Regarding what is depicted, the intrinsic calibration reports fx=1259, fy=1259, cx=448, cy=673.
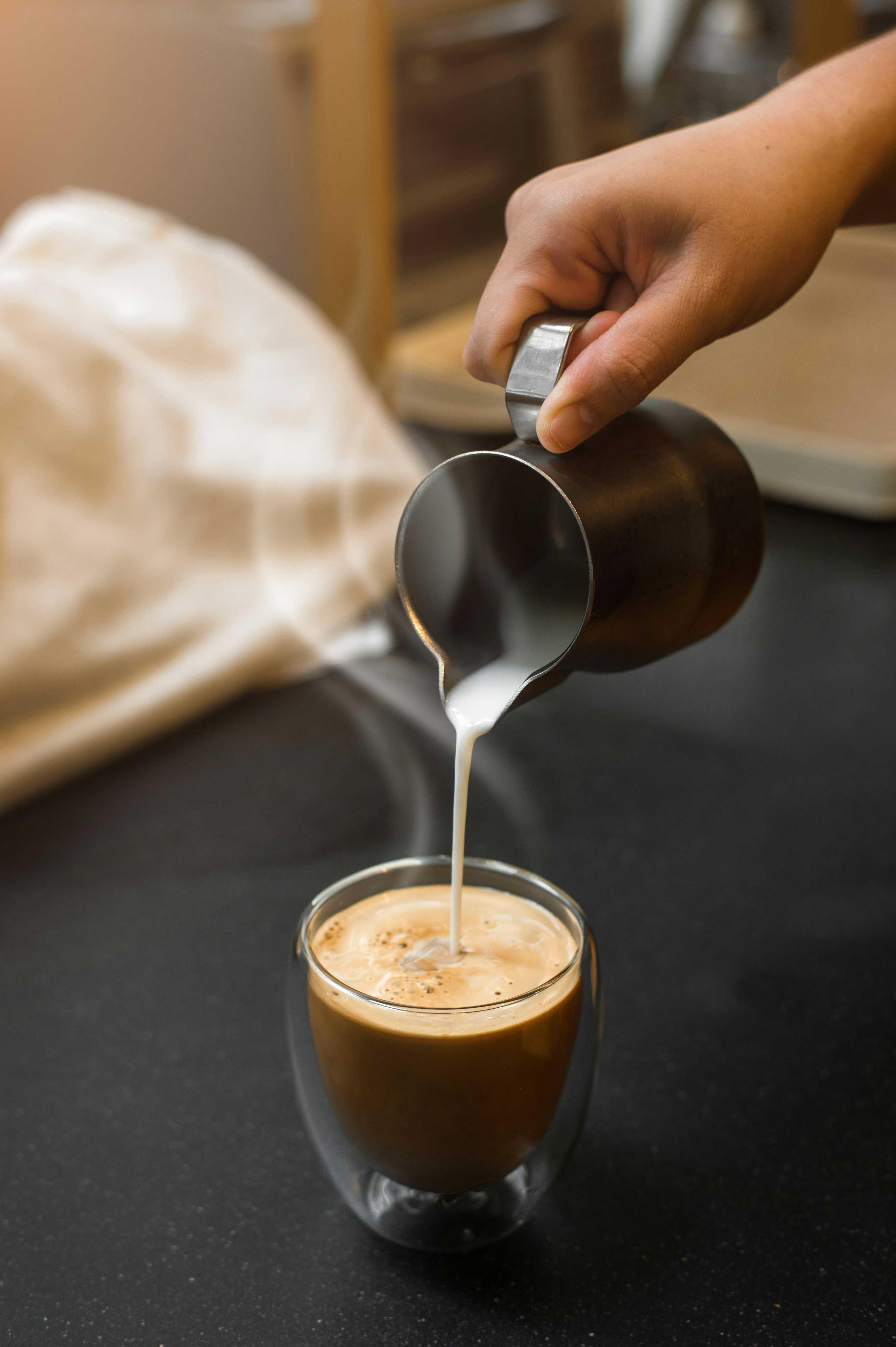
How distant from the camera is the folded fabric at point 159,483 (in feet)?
2.92

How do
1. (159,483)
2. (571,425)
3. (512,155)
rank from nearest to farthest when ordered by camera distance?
1. (571,425)
2. (159,483)
3. (512,155)

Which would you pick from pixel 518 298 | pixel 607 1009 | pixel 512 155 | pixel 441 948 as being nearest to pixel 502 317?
pixel 518 298

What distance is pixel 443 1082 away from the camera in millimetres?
452

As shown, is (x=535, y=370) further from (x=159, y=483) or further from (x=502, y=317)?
(x=159, y=483)

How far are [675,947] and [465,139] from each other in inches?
36.6

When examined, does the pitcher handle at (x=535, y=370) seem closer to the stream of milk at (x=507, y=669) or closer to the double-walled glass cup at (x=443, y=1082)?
the stream of milk at (x=507, y=669)

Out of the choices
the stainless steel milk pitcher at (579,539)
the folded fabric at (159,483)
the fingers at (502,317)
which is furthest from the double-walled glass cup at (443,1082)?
the folded fabric at (159,483)

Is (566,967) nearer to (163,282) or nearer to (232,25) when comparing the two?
(163,282)

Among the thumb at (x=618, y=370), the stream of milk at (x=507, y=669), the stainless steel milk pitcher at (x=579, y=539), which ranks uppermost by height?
the thumb at (x=618, y=370)

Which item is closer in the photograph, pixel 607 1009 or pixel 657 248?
pixel 657 248

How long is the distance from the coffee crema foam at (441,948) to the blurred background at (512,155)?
1.47ft

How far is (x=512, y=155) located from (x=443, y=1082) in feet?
3.33

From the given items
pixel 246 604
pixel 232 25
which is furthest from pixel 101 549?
pixel 232 25

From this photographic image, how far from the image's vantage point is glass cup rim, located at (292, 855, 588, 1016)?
438 millimetres
